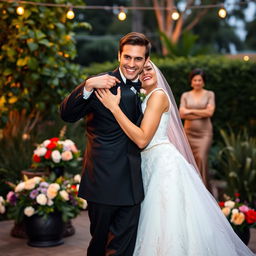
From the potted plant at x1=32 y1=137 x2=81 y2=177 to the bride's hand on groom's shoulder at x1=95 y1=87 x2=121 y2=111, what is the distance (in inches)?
100

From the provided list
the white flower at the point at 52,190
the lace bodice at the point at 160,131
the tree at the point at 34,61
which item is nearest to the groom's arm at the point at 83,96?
the lace bodice at the point at 160,131

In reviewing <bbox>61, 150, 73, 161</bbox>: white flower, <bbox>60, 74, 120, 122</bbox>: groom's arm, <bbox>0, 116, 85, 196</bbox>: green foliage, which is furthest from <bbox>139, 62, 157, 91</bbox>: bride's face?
<bbox>0, 116, 85, 196</bbox>: green foliage

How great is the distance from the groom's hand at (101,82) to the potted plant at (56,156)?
2.59 m

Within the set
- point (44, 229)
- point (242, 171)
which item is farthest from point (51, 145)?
point (242, 171)

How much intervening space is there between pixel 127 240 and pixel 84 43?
23.2 meters

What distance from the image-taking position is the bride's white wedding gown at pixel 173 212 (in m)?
3.57

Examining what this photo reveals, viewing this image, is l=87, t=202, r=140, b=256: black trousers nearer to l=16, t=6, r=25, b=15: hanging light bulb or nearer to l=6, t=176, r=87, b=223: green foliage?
l=6, t=176, r=87, b=223: green foliage

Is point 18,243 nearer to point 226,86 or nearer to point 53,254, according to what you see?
point 53,254

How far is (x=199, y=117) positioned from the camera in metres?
7.65

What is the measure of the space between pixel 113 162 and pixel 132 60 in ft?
2.28

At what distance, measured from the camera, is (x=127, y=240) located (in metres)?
3.37

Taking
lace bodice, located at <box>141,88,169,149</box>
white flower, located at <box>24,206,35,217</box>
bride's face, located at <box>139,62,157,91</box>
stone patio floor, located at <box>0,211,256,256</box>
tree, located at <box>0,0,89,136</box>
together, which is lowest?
stone patio floor, located at <box>0,211,256,256</box>

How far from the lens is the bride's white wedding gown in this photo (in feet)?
11.7

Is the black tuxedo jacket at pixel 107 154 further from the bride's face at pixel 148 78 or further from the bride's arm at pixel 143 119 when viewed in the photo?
the bride's face at pixel 148 78
